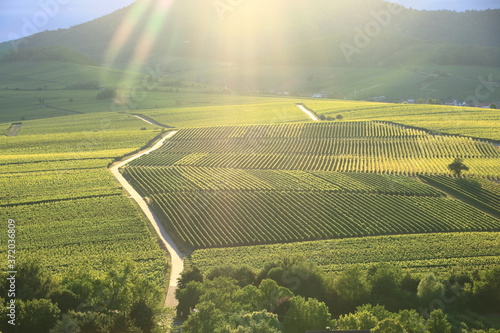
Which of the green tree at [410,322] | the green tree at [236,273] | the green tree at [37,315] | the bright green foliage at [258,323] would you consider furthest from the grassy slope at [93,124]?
the green tree at [410,322]

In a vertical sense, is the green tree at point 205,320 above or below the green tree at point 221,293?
below

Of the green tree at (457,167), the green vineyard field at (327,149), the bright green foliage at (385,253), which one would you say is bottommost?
the bright green foliage at (385,253)

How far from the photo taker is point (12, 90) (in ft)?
527

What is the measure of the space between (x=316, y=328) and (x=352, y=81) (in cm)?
16502

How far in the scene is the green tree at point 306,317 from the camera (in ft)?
103

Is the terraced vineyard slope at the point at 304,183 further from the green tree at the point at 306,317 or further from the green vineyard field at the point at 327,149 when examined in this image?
the green tree at the point at 306,317

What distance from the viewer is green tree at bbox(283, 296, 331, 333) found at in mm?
31344

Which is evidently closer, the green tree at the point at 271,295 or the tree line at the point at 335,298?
the tree line at the point at 335,298

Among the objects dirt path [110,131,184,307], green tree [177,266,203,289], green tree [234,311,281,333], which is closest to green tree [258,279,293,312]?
green tree [234,311,281,333]

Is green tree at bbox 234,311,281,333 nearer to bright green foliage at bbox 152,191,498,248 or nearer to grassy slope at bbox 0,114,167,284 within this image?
grassy slope at bbox 0,114,167,284

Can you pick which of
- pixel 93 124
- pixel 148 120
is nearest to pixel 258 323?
pixel 93 124

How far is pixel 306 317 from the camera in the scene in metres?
31.7

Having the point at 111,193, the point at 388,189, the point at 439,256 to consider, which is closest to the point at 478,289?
the point at 439,256

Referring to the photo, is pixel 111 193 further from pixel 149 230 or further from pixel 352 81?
pixel 352 81
